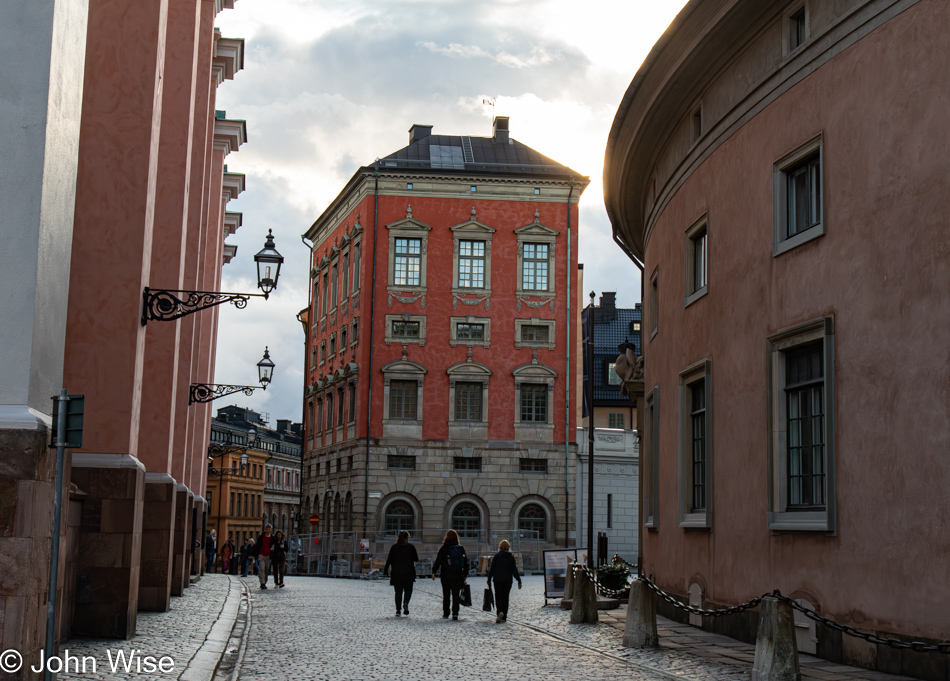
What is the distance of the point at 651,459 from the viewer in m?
23.2

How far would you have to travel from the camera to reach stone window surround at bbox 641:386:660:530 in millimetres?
21984

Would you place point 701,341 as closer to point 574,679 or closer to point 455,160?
point 574,679

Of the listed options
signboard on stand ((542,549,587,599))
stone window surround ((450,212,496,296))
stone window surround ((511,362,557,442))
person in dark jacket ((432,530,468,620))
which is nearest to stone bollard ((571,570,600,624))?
person in dark jacket ((432,530,468,620))

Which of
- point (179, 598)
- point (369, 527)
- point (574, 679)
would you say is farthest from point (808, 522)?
point (369, 527)

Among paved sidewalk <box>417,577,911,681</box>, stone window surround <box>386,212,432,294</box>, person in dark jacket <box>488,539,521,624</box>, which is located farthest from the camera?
stone window surround <box>386,212,432,294</box>

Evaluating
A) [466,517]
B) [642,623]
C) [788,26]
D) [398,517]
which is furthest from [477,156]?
[642,623]

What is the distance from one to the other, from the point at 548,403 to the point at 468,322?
5.41m

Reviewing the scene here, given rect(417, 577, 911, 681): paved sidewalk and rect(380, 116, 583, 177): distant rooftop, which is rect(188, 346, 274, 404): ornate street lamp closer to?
rect(417, 577, 911, 681): paved sidewalk

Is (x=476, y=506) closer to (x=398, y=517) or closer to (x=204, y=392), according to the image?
(x=398, y=517)

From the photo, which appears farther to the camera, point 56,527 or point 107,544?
point 107,544

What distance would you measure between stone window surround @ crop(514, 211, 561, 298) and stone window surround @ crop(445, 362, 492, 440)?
164 inches

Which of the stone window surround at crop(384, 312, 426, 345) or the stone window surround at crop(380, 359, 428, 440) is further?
the stone window surround at crop(384, 312, 426, 345)

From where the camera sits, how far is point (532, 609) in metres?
23.3

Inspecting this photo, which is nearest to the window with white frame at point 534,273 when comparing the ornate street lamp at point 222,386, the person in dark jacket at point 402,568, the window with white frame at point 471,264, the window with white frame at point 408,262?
the window with white frame at point 471,264
